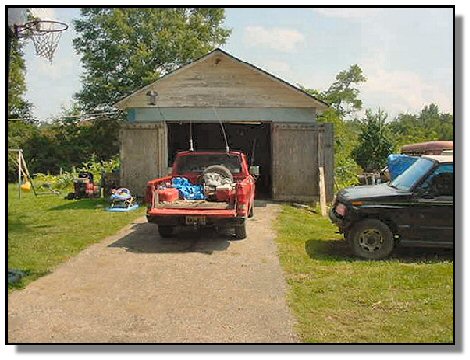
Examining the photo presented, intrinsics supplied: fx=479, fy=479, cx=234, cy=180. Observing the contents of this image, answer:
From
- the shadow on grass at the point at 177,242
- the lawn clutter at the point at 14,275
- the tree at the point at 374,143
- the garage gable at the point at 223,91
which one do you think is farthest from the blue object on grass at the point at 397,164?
the lawn clutter at the point at 14,275

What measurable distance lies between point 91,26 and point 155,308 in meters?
4.61

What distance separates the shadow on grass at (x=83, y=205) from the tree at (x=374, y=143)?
8.82 m

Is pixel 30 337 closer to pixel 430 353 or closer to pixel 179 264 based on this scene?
pixel 179 264

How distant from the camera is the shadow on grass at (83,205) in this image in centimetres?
1304

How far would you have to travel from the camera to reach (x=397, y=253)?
7.91m

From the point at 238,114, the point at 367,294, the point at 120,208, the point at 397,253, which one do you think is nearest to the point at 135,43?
the point at 120,208

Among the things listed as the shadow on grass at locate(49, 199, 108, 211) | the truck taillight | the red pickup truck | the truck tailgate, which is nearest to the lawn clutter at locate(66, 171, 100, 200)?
the shadow on grass at locate(49, 199, 108, 211)

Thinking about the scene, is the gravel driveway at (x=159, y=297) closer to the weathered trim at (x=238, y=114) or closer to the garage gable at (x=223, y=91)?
the weathered trim at (x=238, y=114)

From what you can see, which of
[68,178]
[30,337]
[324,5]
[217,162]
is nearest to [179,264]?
[30,337]

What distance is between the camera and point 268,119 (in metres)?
14.2

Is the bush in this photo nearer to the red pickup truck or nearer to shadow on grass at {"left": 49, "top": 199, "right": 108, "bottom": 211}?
shadow on grass at {"left": 49, "top": 199, "right": 108, "bottom": 211}

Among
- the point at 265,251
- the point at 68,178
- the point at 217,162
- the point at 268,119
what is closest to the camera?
the point at 265,251

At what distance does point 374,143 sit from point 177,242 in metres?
10.8

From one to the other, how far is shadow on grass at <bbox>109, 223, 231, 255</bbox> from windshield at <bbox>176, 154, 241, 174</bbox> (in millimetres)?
1371
